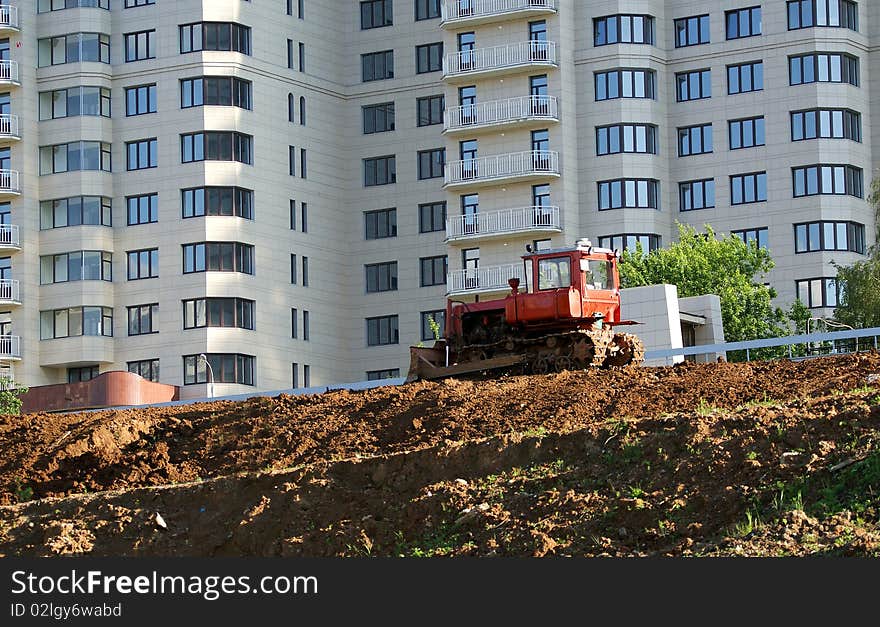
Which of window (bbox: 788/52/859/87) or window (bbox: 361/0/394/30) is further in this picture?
window (bbox: 361/0/394/30)

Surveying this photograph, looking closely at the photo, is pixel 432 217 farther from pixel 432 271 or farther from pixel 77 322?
pixel 77 322

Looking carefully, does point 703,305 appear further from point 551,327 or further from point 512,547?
point 512,547

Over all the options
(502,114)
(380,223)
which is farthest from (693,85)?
(380,223)

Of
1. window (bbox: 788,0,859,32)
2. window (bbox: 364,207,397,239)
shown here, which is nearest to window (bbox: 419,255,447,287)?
window (bbox: 364,207,397,239)

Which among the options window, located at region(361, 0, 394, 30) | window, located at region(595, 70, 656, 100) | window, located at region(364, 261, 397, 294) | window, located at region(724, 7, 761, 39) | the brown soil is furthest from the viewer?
window, located at region(361, 0, 394, 30)

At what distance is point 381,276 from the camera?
9281 cm

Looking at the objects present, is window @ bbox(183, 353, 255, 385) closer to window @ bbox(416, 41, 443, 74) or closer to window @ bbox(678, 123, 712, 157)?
window @ bbox(416, 41, 443, 74)

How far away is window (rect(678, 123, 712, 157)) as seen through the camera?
85688 millimetres

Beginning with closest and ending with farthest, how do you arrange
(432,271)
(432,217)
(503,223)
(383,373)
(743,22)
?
1. (503,223)
2. (743,22)
3. (383,373)
4. (432,271)
5. (432,217)

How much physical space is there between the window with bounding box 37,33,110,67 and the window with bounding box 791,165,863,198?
36617 millimetres

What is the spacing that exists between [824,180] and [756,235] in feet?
14.4

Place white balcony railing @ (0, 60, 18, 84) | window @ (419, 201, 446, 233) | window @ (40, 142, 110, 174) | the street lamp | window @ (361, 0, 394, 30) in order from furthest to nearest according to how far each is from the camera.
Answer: window @ (361, 0, 394, 30) < window @ (419, 201, 446, 233) < white balcony railing @ (0, 60, 18, 84) < window @ (40, 142, 110, 174) < the street lamp

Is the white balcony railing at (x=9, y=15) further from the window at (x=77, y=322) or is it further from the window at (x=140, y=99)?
the window at (x=77, y=322)

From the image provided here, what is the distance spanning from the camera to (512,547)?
750 inches
